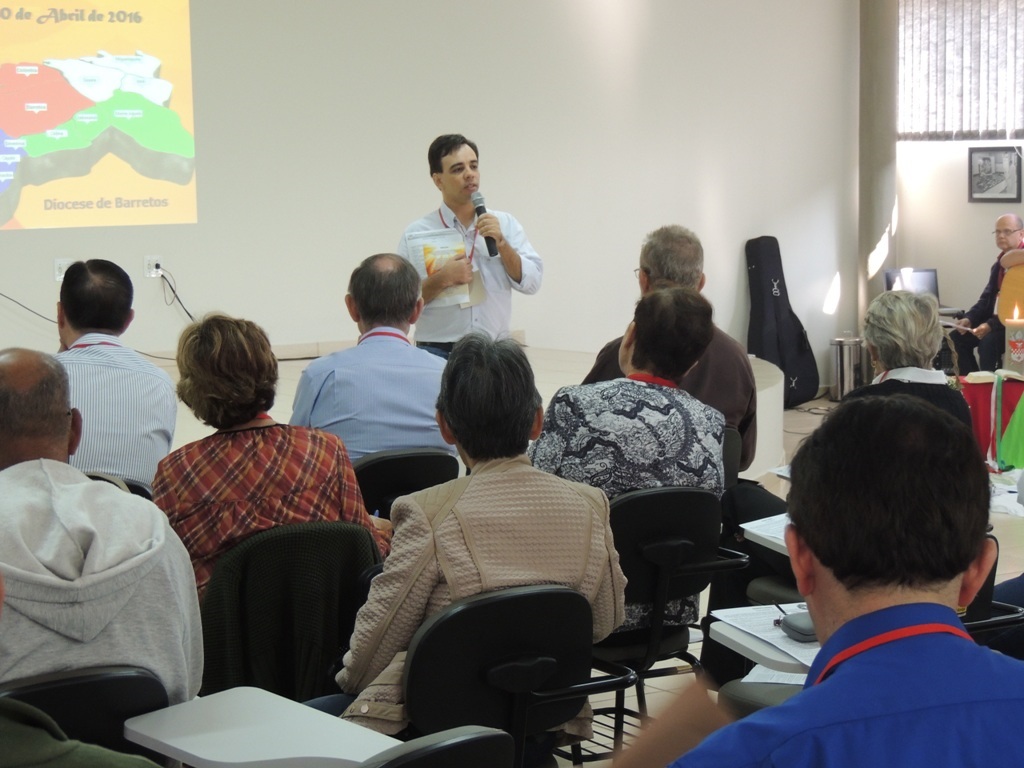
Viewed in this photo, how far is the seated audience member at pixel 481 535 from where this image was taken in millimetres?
2035

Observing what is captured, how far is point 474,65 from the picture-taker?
A: 7914 mm

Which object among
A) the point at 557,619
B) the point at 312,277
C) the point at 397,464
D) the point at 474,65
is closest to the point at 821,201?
the point at 474,65

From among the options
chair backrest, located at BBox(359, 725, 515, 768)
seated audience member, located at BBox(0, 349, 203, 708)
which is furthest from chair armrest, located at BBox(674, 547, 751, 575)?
chair backrest, located at BBox(359, 725, 515, 768)

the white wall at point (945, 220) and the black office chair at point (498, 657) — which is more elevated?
the white wall at point (945, 220)

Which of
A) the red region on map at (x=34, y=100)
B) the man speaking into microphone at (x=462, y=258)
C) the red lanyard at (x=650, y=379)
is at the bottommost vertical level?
the red lanyard at (x=650, y=379)

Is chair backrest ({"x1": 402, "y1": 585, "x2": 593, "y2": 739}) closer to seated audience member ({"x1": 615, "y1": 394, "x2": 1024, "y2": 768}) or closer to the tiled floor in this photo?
seated audience member ({"x1": 615, "y1": 394, "x2": 1024, "y2": 768})

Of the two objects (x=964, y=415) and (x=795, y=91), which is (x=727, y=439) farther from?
(x=795, y=91)

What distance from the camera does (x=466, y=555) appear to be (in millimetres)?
2047

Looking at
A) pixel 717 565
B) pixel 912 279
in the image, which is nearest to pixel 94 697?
pixel 717 565

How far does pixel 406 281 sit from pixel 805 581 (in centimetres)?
253

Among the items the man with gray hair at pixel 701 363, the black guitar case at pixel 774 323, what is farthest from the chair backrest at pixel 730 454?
the black guitar case at pixel 774 323

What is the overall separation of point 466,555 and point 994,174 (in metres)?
9.48

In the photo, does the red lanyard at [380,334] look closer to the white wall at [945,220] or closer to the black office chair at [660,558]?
the black office chair at [660,558]

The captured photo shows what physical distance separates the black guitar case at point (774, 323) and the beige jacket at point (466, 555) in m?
7.90
